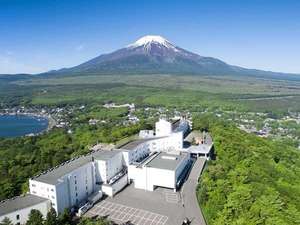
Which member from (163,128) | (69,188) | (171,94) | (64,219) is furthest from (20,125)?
(64,219)

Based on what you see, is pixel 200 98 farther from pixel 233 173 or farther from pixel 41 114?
pixel 233 173

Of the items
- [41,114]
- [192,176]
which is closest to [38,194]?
[192,176]

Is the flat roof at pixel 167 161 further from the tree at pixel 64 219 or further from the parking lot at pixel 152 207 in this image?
the tree at pixel 64 219

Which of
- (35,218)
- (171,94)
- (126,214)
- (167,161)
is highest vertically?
(167,161)

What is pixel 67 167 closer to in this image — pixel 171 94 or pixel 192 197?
pixel 192 197

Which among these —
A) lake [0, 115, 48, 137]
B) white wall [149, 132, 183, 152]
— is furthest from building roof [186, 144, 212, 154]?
lake [0, 115, 48, 137]
